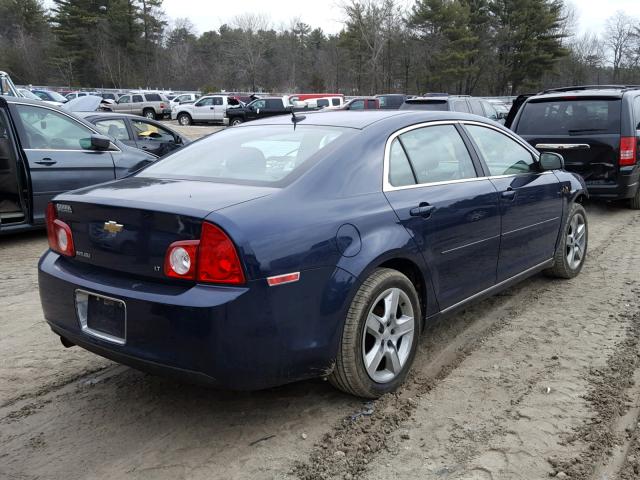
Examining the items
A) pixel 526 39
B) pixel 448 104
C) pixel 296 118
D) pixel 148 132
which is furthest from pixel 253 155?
pixel 526 39

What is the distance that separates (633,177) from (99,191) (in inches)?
310

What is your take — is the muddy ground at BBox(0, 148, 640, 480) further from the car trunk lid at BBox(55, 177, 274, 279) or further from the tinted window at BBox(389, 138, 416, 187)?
the tinted window at BBox(389, 138, 416, 187)

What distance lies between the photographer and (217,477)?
2605 mm

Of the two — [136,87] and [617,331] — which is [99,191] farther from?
[136,87]

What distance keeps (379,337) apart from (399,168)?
40.2 inches

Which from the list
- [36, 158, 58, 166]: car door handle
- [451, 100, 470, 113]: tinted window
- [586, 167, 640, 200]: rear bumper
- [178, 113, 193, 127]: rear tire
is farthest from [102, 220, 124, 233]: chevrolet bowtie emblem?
[178, 113, 193, 127]: rear tire

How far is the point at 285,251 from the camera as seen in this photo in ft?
8.79

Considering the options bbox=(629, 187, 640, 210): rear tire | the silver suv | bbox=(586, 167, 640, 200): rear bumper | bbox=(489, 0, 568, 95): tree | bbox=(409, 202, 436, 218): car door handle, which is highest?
bbox=(489, 0, 568, 95): tree

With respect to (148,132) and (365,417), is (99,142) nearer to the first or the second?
(148,132)

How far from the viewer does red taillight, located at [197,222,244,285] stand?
256 centimetres

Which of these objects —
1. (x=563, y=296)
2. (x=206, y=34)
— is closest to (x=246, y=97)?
(x=563, y=296)

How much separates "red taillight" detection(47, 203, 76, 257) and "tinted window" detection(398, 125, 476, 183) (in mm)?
2000

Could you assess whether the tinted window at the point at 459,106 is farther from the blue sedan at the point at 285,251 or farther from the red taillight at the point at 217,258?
the red taillight at the point at 217,258

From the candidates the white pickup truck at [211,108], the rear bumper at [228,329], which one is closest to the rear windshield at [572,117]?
the rear bumper at [228,329]
